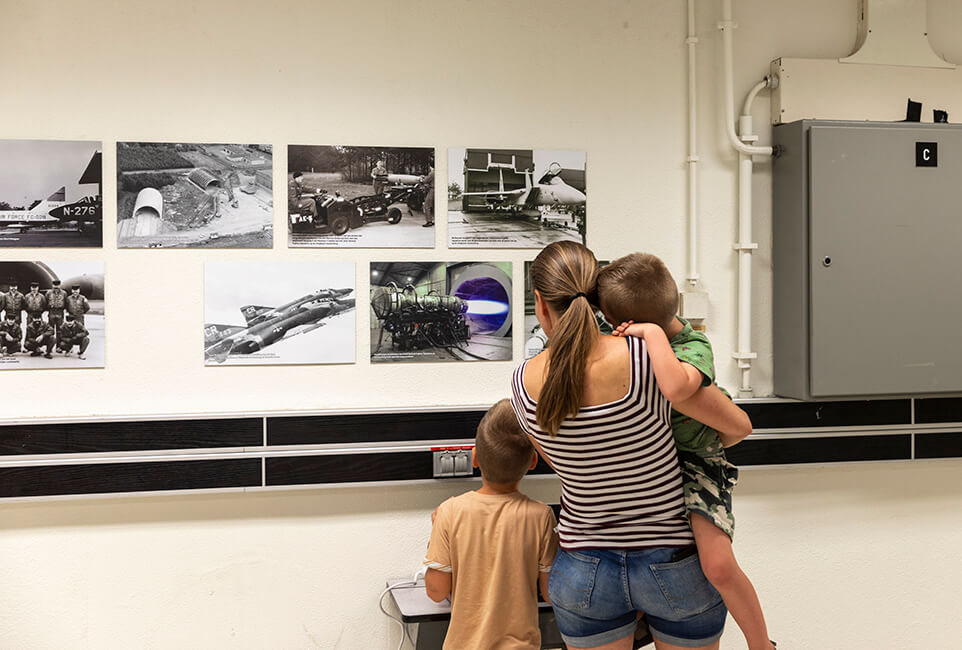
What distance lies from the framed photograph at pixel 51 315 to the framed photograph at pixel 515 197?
1153 millimetres

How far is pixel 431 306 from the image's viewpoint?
2.91 m

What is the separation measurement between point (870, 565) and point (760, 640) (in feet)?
4.43

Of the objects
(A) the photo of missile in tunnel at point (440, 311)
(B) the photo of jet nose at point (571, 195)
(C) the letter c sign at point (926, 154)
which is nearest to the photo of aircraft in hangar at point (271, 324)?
(A) the photo of missile in tunnel at point (440, 311)

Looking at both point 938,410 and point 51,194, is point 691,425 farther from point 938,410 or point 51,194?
point 51,194

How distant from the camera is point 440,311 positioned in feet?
9.57

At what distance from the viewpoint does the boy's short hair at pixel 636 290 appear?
6.56 feet

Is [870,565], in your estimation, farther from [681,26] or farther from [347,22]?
[347,22]

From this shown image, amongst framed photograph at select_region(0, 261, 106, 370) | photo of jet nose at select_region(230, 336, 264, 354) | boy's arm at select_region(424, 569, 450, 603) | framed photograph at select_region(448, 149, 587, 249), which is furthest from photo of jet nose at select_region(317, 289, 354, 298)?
boy's arm at select_region(424, 569, 450, 603)

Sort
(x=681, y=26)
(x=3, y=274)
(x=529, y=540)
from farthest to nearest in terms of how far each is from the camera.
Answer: (x=681, y=26), (x=3, y=274), (x=529, y=540)

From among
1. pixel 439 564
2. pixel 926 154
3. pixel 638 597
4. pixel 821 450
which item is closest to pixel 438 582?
pixel 439 564

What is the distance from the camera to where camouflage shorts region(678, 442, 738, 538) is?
77.5 inches

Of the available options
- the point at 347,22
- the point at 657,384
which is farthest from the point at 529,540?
the point at 347,22

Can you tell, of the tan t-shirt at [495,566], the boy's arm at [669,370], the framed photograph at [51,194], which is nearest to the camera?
the boy's arm at [669,370]

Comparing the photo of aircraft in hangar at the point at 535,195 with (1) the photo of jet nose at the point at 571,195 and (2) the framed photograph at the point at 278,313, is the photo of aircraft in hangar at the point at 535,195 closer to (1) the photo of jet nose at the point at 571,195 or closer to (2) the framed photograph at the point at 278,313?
(1) the photo of jet nose at the point at 571,195
